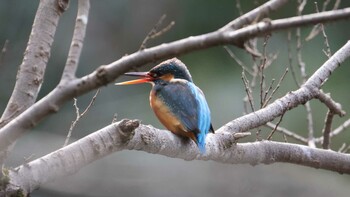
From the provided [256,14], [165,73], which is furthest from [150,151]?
[165,73]

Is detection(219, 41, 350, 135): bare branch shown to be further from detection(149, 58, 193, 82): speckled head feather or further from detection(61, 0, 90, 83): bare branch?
detection(61, 0, 90, 83): bare branch

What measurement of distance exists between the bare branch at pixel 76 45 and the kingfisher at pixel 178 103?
2.43 ft

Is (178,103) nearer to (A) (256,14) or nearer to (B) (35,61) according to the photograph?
(B) (35,61)

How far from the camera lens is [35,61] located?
241 cm

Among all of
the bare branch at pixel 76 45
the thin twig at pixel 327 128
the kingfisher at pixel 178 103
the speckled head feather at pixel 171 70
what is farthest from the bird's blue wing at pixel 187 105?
the bare branch at pixel 76 45

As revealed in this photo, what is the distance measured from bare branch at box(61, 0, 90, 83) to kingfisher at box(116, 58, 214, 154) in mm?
741

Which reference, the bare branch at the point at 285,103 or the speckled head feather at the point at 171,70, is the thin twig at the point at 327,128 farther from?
the speckled head feather at the point at 171,70

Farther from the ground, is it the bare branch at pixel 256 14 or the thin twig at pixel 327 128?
the bare branch at pixel 256 14

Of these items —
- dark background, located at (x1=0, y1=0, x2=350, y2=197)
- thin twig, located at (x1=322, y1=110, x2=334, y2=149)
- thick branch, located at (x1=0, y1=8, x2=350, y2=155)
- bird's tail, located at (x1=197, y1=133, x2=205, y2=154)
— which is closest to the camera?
thick branch, located at (x1=0, y1=8, x2=350, y2=155)

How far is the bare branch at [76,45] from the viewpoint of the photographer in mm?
1633

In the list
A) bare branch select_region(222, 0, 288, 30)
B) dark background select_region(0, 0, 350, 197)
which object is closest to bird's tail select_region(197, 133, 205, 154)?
bare branch select_region(222, 0, 288, 30)

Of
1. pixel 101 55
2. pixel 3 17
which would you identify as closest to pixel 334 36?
pixel 101 55

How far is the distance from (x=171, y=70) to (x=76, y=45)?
5.36 ft

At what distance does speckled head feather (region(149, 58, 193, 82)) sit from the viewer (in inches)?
134
